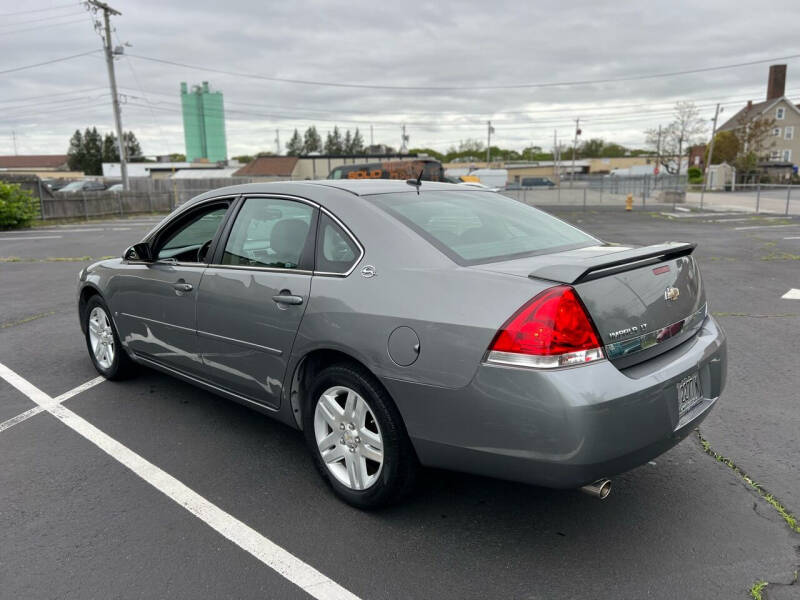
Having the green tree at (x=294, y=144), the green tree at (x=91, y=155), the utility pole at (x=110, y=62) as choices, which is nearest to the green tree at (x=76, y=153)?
the green tree at (x=91, y=155)

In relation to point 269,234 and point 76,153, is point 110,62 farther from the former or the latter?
point 76,153

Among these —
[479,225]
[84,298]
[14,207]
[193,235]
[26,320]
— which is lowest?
[26,320]

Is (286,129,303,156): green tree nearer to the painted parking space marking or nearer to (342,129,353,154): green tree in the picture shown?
(342,129,353,154): green tree

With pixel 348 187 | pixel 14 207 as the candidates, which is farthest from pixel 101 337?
pixel 14 207

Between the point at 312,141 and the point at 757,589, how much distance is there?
126031 mm

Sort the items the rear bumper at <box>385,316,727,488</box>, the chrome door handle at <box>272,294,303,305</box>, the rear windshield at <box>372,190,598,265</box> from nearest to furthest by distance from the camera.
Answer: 1. the rear bumper at <box>385,316,727,488</box>
2. the rear windshield at <box>372,190,598,265</box>
3. the chrome door handle at <box>272,294,303,305</box>

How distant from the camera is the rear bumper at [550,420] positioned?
251cm

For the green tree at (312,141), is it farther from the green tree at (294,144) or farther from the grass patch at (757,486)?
the grass patch at (757,486)

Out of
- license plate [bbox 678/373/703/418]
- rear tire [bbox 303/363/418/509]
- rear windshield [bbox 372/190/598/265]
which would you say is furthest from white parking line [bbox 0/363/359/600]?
license plate [bbox 678/373/703/418]

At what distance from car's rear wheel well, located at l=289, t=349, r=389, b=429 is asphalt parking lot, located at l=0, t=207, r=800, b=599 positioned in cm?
45

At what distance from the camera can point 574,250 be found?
3465mm

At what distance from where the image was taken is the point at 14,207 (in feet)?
75.7

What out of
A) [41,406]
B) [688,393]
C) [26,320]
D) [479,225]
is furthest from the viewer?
[26,320]

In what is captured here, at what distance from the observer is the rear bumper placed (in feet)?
8.23
